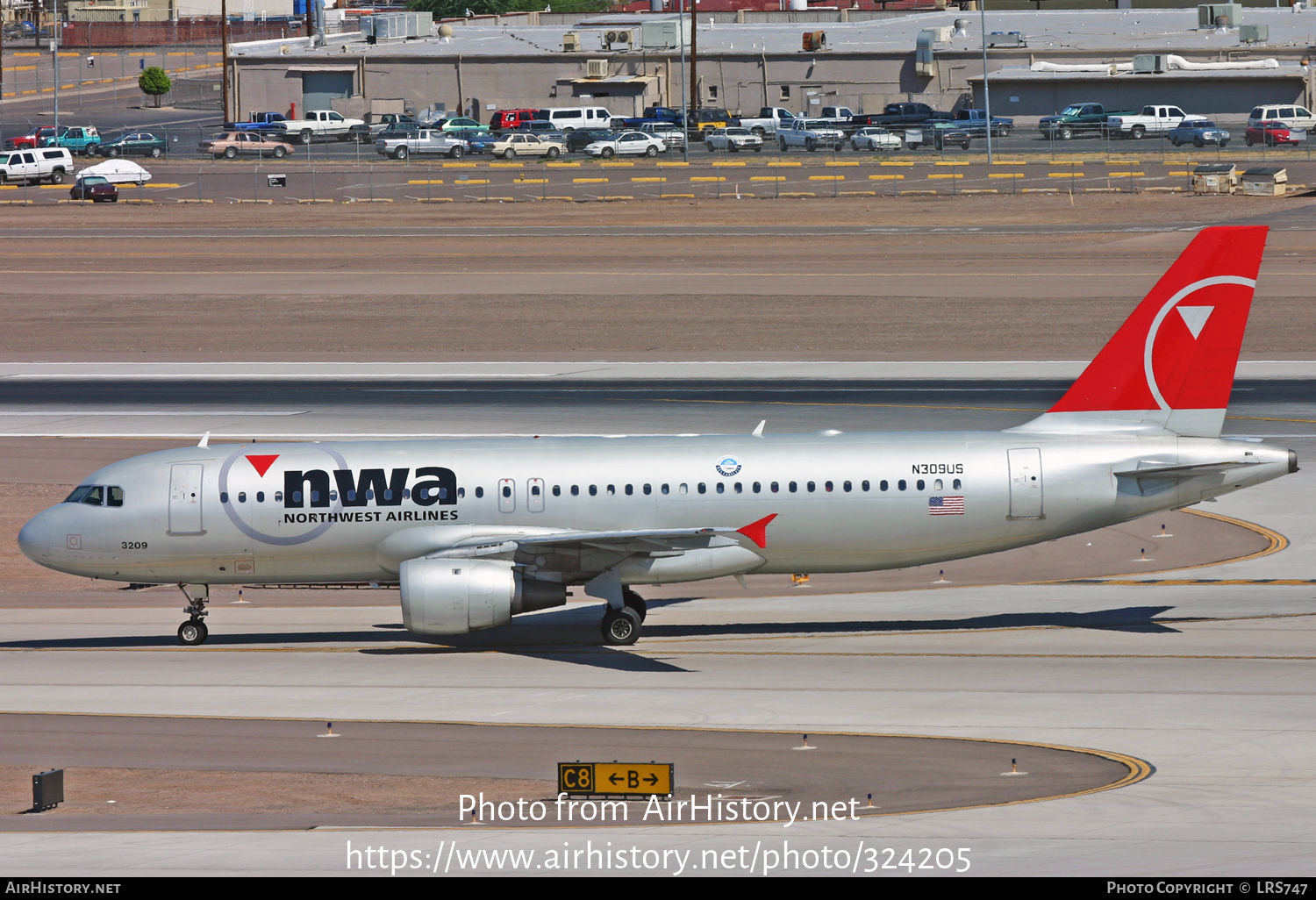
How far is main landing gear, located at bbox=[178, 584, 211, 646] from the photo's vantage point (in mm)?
36469

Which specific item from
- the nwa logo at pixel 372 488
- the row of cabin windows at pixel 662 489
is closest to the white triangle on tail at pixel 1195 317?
the row of cabin windows at pixel 662 489

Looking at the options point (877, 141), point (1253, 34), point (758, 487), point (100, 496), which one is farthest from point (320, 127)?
point (758, 487)

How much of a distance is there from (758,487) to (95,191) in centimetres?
10421

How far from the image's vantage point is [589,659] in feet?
114

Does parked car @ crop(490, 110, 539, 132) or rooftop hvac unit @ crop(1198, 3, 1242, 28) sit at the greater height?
rooftop hvac unit @ crop(1198, 3, 1242, 28)

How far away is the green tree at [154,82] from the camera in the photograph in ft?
621

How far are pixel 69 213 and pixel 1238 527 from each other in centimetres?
9794

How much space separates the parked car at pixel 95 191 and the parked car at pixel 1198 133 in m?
83.8

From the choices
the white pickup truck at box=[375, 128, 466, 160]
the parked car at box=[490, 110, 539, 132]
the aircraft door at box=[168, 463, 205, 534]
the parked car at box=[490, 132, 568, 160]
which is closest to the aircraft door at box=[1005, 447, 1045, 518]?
the aircraft door at box=[168, 463, 205, 534]

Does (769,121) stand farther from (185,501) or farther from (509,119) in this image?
(185,501)

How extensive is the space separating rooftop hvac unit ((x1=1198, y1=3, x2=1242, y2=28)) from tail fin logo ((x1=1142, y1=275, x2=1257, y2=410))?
457 feet

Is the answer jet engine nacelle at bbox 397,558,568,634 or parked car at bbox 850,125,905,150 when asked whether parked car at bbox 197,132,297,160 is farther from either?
jet engine nacelle at bbox 397,558,568,634

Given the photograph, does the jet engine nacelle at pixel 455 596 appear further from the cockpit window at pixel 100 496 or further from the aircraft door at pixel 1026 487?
the aircraft door at pixel 1026 487

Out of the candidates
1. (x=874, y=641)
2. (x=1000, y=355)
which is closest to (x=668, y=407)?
(x=1000, y=355)
